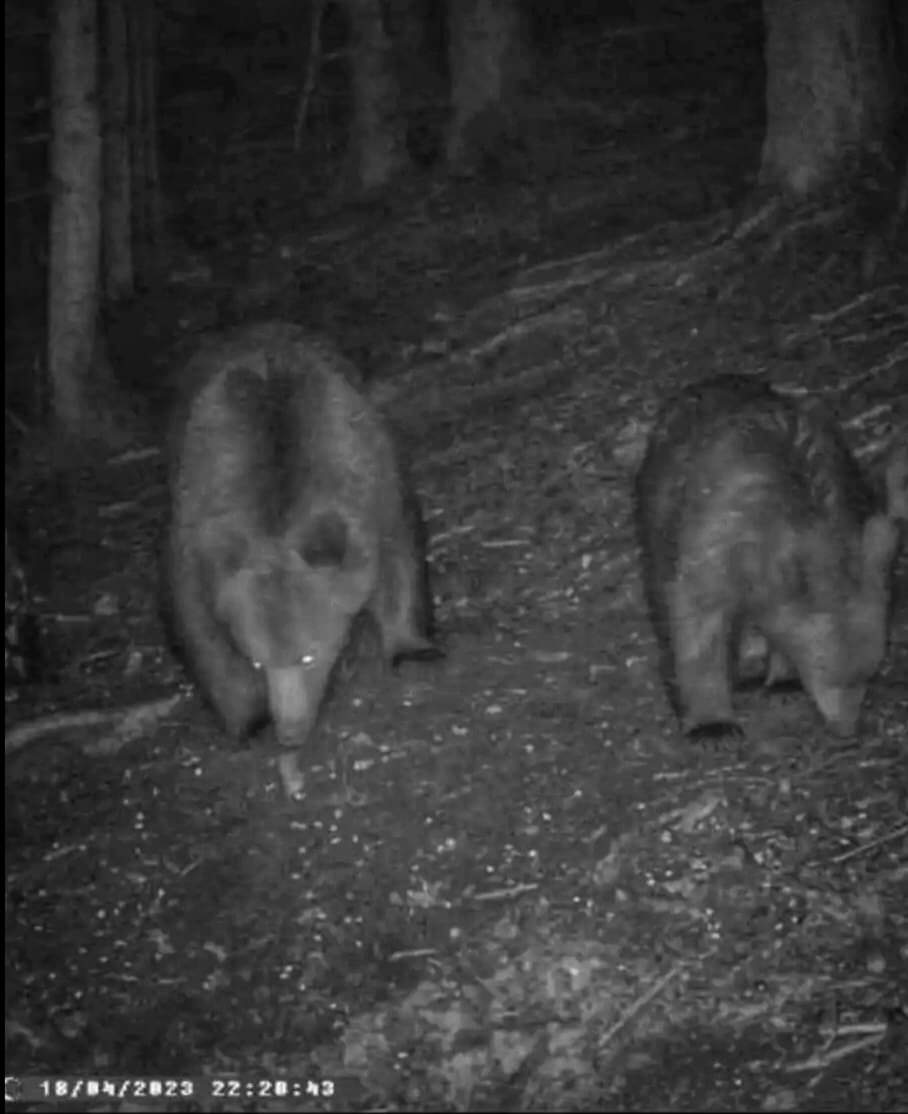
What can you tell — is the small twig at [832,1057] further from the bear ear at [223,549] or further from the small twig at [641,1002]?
the bear ear at [223,549]

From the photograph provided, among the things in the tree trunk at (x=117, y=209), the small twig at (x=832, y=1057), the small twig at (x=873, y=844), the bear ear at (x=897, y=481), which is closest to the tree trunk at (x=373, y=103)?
the tree trunk at (x=117, y=209)

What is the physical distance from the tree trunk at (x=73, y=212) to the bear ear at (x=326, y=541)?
19.0 inches

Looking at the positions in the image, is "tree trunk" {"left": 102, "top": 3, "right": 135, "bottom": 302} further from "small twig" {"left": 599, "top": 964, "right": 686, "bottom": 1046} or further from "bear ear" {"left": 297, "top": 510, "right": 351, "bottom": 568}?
"small twig" {"left": 599, "top": 964, "right": 686, "bottom": 1046}

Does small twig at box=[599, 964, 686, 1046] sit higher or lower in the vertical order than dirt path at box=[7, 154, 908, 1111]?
lower

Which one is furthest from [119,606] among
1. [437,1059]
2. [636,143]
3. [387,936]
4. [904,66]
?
[904,66]

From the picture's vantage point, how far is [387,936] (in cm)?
390

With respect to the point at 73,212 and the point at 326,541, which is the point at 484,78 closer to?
the point at 73,212

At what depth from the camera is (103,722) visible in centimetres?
395

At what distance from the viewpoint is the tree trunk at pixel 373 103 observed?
156 inches

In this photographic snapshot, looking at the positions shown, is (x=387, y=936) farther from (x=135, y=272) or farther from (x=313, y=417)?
(x=135, y=272)

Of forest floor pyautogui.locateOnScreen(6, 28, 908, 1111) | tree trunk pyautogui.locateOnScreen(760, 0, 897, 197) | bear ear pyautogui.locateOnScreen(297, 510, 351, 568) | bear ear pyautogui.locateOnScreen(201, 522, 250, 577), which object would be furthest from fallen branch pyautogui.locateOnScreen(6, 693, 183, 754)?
tree trunk pyautogui.locateOnScreen(760, 0, 897, 197)

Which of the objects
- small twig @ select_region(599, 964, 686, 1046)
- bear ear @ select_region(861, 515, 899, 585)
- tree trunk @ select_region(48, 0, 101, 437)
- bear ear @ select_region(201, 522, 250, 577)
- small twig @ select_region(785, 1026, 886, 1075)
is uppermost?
tree trunk @ select_region(48, 0, 101, 437)

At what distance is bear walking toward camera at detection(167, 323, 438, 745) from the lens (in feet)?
12.9

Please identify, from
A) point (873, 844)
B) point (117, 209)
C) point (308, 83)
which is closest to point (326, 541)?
point (117, 209)
